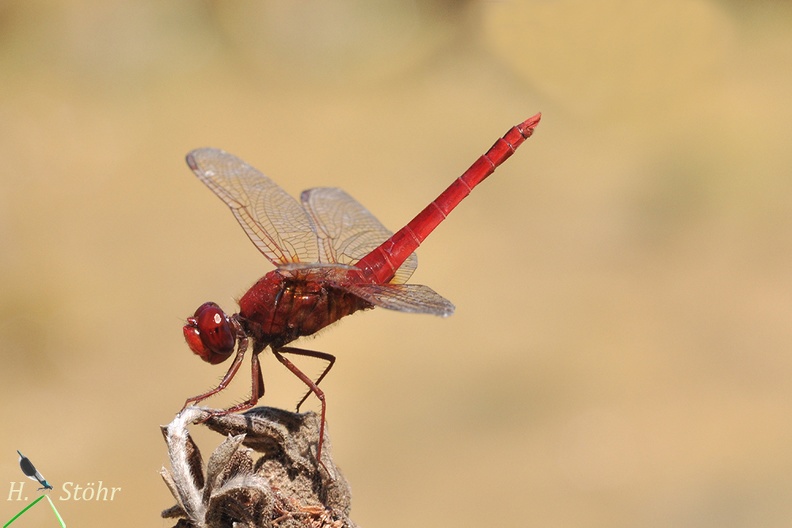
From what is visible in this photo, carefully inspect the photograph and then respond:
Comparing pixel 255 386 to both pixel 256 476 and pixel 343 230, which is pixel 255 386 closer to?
pixel 256 476

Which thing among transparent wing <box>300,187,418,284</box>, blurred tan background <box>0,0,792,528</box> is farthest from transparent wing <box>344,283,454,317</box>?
blurred tan background <box>0,0,792,528</box>

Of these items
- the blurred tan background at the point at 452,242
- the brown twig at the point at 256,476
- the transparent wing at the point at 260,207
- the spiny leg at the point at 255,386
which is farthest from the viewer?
the blurred tan background at the point at 452,242

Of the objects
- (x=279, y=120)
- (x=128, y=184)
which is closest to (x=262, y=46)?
(x=279, y=120)

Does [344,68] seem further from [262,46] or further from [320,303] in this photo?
[320,303]

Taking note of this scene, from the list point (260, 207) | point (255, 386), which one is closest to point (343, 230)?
point (260, 207)

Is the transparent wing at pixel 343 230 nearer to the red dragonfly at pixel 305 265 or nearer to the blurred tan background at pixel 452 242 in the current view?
the red dragonfly at pixel 305 265

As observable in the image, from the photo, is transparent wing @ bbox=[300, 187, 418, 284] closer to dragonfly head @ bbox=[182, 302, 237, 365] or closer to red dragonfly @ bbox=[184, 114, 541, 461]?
Answer: red dragonfly @ bbox=[184, 114, 541, 461]

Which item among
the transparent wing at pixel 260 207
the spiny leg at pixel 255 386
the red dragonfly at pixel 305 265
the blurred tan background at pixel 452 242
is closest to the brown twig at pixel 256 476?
the red dragonfly at pixel 305 265
